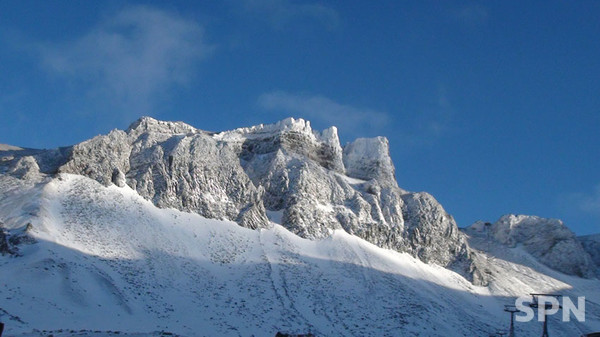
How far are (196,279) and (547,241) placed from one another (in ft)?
207

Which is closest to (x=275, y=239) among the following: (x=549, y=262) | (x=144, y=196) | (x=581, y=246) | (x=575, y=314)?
(x=144, y=196)

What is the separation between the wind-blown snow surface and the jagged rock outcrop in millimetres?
20877

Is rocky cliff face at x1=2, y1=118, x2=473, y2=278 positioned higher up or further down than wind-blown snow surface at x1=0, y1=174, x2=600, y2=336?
higher up

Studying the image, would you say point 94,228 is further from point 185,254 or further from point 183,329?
point 183,329

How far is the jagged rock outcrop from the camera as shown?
101188 millimetres

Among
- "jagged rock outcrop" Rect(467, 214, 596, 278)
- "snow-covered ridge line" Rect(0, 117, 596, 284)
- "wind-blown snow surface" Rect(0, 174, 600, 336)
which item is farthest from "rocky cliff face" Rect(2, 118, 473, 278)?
"jagged rock outcrop" Rect(467, 214, 596, 278)

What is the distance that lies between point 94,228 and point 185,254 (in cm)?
859

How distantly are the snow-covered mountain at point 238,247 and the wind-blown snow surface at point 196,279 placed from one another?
0.17 m

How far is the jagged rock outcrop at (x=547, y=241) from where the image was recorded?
101 meters

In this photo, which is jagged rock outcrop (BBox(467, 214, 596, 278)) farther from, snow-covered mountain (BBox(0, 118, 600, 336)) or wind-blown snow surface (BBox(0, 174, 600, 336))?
wind-blown snow surface (BBox(0, 174, 600, 336))

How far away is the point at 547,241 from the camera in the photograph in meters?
105

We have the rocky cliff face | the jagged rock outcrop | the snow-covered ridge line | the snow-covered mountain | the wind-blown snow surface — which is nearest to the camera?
the wind-blown snow surface

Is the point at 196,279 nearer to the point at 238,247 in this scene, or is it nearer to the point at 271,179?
the point at 238,247

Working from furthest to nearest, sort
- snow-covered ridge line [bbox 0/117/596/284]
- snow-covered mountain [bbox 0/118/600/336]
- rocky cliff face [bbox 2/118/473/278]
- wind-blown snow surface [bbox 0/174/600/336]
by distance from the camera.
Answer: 1. rocky cliff face [bbox 2/118/473/278]
2. snow-covered ridge line [bbox 0/117/596/284]
3. snow-covered mountain [bbox 0/118/600/336]
4. wind-blown snow surface [bbox 0/174/600/336]
